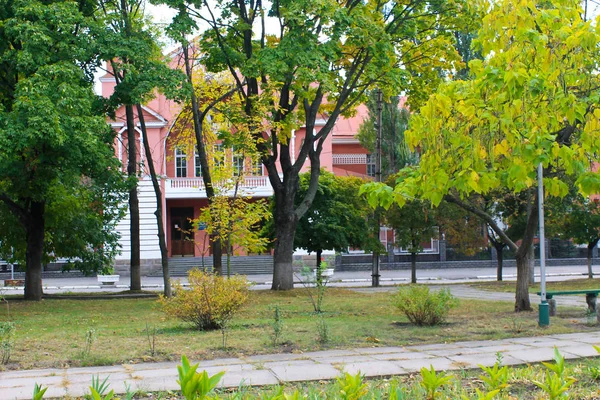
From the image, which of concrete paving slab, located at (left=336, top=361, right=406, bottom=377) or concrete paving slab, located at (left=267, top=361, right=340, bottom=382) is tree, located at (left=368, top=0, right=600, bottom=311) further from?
concrete paving slab, located at (left=267, top=361, right=340, bottom=382)

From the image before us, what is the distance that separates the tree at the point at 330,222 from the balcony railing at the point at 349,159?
20466 mm

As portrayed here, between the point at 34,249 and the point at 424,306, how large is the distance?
14.0m

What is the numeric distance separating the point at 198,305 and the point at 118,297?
41.6 feet

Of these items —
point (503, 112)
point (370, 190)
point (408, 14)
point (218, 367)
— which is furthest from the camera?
point (408, 14)

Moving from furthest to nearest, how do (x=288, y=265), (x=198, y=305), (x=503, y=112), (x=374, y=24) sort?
1. (x=288, y=265)
2. (x=374, y=24)
3. (x=198, y=305)
4. (x=503, y=112)

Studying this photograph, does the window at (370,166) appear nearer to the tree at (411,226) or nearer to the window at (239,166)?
the tree at (411,226)

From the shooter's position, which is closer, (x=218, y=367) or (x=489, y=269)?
(x=218, y=367)

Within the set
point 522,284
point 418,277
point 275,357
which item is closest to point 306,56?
point 522,284

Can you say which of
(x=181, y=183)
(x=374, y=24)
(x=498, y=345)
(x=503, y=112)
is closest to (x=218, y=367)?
(x=498, y=345)

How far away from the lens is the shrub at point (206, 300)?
11.0m

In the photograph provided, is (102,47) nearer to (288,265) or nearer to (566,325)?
(288,265)

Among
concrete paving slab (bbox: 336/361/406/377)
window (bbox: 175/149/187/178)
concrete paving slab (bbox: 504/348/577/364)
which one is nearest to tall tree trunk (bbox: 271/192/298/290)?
concrete paving slab (bbox: 504/348/577/364)

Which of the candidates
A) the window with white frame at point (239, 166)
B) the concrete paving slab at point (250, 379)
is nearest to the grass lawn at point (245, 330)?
the concrete paving slab at point (250, 379)

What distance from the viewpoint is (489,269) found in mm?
45594
